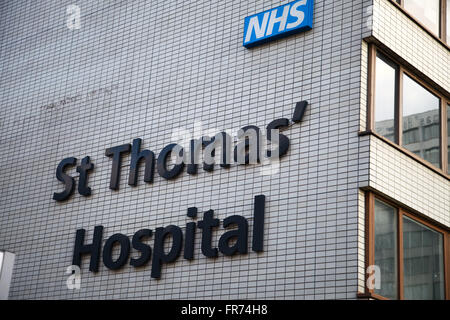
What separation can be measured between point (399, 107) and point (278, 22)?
287 cm

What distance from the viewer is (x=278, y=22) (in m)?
15.6

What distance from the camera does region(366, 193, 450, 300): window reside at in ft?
44.0

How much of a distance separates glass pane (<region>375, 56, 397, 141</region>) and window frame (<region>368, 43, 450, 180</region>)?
0.09 meters

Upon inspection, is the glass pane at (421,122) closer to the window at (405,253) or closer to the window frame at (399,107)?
the window frame at (399,107)

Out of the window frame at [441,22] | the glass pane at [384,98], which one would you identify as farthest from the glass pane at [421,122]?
the window frame at [441,22]

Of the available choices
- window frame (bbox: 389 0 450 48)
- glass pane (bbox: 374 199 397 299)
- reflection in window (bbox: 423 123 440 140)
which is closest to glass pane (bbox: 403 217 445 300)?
glass pane (bbox: 374 199 397 299)

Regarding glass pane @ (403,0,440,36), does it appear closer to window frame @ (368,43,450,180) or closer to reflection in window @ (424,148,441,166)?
window frame @ (368,43,450,180)

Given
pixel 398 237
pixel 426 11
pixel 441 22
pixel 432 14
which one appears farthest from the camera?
pixel 441 22

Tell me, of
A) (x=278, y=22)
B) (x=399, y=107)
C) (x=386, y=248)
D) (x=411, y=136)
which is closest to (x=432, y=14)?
(x=399, y=107)

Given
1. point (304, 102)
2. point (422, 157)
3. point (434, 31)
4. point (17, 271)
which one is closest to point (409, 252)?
point (422, 157)

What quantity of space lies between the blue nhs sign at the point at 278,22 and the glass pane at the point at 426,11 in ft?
6.96

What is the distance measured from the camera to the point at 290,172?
14312 millimetres

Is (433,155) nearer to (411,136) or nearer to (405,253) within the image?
Result: (411,136)
